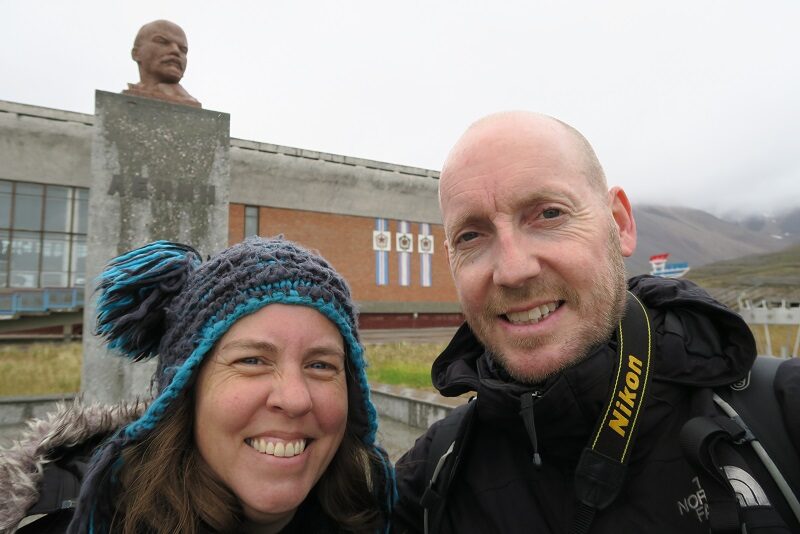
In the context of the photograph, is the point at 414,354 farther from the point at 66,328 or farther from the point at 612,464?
the point at 66,328

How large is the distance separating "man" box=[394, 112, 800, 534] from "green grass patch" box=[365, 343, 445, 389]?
214 inches

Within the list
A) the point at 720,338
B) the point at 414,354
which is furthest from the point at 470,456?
the point at 414,354

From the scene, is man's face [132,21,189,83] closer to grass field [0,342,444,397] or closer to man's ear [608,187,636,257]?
grass field [0,342,444,397]

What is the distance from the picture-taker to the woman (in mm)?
1505

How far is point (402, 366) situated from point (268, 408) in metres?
9.08

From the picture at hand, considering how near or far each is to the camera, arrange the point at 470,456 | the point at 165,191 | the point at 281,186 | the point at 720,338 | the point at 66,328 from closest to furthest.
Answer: the point at 720,338
the point at 470,456
the point at 165,191
the point at 66,328
the point at 281,186

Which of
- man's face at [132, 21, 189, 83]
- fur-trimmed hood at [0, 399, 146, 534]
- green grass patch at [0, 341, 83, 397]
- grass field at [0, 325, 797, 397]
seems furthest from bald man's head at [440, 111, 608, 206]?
green grass patch at [0, 341, 83, 397]

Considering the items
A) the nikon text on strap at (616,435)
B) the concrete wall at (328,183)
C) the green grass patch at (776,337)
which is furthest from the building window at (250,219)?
the nikon text on strap at (616,435)

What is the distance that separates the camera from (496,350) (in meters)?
1.58

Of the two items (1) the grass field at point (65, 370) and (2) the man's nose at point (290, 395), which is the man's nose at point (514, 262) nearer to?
(2) the man's nose at point (290, 395)

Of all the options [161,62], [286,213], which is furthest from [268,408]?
[286,213]

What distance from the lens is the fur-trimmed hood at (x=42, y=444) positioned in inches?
58.3

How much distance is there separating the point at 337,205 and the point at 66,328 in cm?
1197

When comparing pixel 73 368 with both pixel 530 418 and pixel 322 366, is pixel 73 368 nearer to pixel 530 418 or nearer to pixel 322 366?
pixel 322 366
